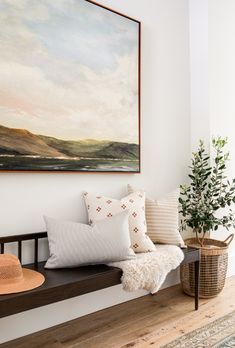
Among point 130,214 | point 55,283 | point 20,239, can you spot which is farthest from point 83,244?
point 130,214

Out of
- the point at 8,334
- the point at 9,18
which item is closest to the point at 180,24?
the point at 9,18

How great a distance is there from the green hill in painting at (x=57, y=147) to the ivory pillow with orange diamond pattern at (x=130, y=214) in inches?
12.6

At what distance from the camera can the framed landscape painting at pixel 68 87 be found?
6.29 ft

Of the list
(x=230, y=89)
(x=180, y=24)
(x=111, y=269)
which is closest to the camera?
(x=111, y=269)

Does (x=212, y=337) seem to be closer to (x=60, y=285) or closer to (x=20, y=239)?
(x=60, y=285)

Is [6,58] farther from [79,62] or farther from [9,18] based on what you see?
[79,62]

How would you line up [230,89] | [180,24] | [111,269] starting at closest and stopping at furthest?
[111,269]
[180,24]
[230,89]

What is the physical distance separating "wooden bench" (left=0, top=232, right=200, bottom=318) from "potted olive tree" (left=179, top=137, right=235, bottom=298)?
101 centimetres

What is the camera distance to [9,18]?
1907mm

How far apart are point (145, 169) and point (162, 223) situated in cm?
52

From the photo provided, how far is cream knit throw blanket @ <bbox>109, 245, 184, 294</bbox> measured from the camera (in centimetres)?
187

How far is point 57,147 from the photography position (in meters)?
2.11

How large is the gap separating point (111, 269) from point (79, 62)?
4.67ft

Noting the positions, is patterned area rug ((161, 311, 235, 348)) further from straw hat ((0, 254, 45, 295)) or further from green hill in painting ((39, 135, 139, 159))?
green hill in painting ((39, 135, 139, 159))
